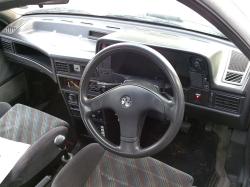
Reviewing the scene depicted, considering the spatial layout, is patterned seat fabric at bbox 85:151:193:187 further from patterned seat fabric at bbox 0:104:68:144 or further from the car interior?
patterned seat fabric at bbox 0:104:68:144

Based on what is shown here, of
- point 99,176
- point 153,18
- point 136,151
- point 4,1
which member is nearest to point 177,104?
point 136,151

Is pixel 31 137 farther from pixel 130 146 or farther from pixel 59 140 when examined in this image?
pixel 130 146

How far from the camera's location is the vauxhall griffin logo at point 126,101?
1.56 m

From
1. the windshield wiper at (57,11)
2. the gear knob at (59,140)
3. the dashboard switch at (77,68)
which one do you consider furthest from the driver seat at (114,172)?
the windshield wiper at (57,11)

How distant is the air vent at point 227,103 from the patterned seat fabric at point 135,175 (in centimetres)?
35

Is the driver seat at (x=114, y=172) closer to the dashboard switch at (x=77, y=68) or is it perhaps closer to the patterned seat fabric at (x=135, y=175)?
the patterned seat fabric at (x=135, y=175)

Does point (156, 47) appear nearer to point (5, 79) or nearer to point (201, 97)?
point (201, 97)

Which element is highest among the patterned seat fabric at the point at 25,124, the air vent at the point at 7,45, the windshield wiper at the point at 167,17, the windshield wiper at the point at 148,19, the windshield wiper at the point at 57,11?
the windshield wiper at the point at 167,17

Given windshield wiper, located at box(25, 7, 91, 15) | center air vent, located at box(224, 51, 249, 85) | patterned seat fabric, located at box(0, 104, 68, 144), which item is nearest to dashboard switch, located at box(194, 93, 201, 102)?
center air vent, located at box(224, 51, 249, 85)

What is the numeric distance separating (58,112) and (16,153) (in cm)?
93

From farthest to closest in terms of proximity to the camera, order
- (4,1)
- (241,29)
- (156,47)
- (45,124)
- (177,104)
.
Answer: (45,124) → (156,47) → (177,104) → (241,29) → (4,1)

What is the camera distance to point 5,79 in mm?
2701

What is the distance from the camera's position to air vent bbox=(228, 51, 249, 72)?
5.77ft

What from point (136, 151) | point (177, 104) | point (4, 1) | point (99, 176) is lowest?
point (99, 176)
